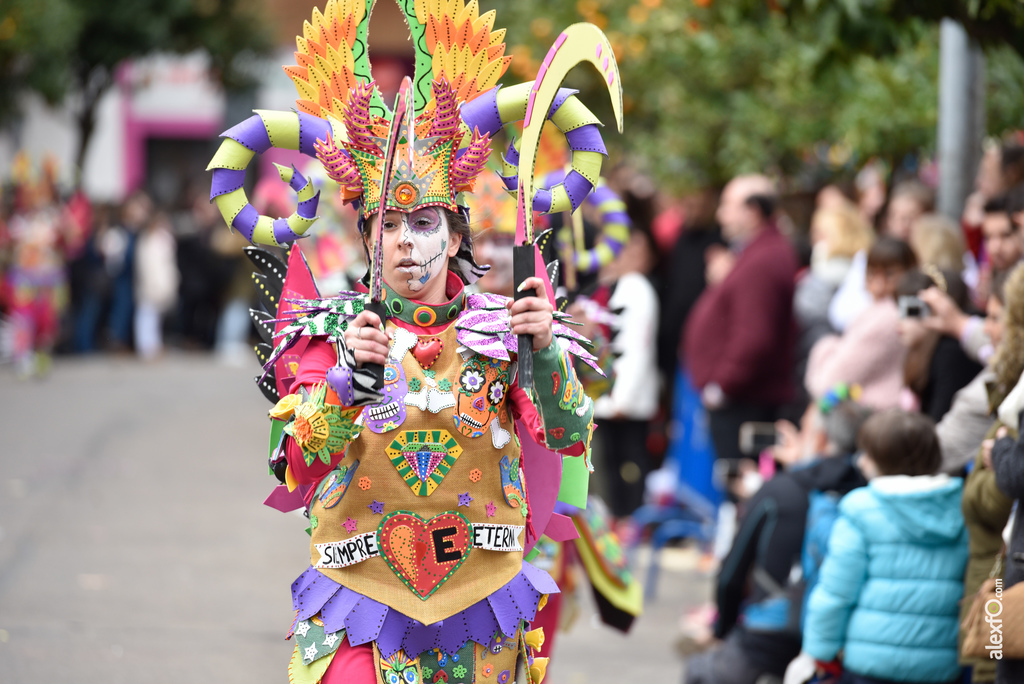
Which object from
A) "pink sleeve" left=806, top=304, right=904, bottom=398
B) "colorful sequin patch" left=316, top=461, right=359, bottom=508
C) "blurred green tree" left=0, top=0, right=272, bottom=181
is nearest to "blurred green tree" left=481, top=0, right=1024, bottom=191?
"pink sleeve" left=806, top=304, right=904, bottom=398

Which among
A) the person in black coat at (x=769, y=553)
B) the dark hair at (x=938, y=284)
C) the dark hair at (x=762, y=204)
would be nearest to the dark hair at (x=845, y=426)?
the person in black coat at (x=769, y=553)

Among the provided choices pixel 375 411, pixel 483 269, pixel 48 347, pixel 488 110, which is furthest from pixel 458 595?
pixel 48 347

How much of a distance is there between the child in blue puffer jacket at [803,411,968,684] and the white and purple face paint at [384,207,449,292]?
72.8 inches

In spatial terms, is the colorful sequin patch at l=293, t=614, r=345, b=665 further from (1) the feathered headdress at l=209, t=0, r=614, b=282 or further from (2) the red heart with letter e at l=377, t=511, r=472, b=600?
(1) the feathered headdress at l=209, t=0, r=614, b=282

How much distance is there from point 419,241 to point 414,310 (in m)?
0.17

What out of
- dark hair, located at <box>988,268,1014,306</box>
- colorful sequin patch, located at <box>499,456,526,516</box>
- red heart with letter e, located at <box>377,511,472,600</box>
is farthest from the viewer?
dark hair, located at <box>988,268,1014,306</box>

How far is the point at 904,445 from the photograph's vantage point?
13.7 ft

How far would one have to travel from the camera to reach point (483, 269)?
3.30m

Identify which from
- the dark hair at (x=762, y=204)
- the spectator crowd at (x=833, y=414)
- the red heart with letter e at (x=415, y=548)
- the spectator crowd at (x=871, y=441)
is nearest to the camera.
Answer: the red heart with letter e at (x=415, y=548)

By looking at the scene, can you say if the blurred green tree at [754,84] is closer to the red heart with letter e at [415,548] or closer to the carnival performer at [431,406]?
the carnival performer at [431,406]

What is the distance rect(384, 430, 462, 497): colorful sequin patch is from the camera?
9.75ft

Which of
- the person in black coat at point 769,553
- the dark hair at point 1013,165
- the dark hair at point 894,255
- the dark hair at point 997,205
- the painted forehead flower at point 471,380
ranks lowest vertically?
the person in black coat at point 769,553

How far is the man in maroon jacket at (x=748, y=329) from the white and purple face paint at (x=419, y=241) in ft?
13.8

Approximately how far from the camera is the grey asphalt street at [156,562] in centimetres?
573
